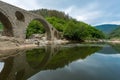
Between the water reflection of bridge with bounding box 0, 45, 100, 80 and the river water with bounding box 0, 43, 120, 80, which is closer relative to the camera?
the river water with bounding box 0, 43, 120, 80

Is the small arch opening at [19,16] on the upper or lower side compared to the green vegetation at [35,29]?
upper

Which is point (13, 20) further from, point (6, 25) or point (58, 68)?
point (58, 68)

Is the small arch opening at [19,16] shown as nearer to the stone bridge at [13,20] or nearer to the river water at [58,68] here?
the stone bridge at [13,20]

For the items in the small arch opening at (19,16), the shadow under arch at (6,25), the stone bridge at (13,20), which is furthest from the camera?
the small arch opening at (19,16)

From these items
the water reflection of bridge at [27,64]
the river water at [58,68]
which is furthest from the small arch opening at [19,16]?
the river water at [58,68]

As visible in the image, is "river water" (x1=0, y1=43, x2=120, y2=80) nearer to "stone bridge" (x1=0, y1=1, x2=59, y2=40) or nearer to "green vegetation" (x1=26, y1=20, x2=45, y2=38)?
"stone bridge" (x1=0, y1=1, x2=59, y2=40)

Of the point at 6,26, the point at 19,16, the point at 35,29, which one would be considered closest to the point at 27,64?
the point at 6,26

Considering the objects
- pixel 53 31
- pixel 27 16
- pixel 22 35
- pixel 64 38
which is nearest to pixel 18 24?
pixel 22 35

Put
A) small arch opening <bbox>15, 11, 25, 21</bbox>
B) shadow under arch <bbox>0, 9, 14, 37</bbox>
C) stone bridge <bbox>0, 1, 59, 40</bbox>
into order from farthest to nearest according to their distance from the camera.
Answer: small arch opening <bbox>15, 11, 25, 21</bbox> → shadow under arch <bbox>0, 9, 14, 37</bbox> → stone bridge <bbox>0, 1, 59, 40</bbox>

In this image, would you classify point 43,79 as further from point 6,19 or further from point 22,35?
point 22,35

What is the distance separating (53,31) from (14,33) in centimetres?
2979

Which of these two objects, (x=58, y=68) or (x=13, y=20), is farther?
(x=13, y=20)

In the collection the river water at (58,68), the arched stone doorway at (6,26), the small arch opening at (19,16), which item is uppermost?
the small arch opening at (19,16)

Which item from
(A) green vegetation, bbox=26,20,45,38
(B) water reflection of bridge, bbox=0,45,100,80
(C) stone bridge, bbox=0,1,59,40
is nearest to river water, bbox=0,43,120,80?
(B) water reflection of bridge, bbox=0,45,100,80
